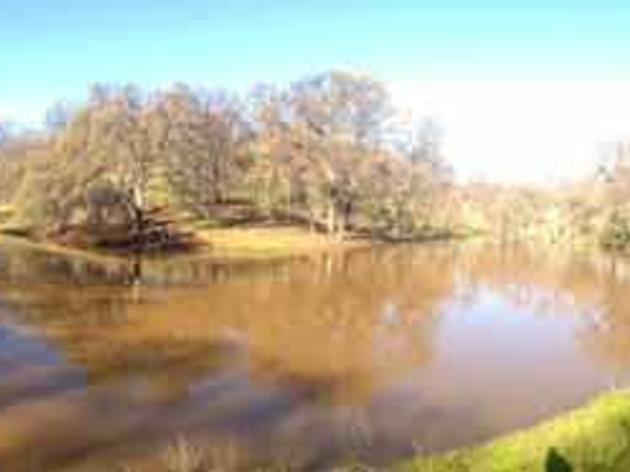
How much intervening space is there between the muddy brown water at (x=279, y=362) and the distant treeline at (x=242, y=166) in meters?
13.6

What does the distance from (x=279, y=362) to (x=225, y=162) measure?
4710 cm

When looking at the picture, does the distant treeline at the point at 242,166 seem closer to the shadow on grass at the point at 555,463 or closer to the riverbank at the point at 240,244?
the riverbank at the point at 240,244

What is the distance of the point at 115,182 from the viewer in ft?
181

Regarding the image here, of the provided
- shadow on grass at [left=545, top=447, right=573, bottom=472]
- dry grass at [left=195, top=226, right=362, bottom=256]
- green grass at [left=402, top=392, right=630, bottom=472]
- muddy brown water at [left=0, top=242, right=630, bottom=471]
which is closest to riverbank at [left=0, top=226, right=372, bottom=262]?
dry grass at [left=195, top=226, right=362, bottom=256]

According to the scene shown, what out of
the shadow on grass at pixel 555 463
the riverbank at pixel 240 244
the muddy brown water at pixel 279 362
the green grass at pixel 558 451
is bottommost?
the riverbank at pixel 240 244

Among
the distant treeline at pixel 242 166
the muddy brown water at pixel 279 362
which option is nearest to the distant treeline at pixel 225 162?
the distant treeline at pixel 242 166

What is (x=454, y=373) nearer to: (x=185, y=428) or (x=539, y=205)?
(x=185, y=428)

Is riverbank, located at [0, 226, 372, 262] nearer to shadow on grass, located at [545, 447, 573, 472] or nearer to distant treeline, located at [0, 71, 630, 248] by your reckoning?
distant treeline, located at [0, 71, 630, 248]

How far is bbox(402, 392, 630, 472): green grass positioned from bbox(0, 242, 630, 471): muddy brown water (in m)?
3.09

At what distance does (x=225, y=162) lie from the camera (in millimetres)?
66438

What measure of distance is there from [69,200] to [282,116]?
21557 mm

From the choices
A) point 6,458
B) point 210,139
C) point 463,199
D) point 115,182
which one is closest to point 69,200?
point 115,182

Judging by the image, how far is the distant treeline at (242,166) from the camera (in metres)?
53.2

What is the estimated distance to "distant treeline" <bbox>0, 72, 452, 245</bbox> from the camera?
5306cm
